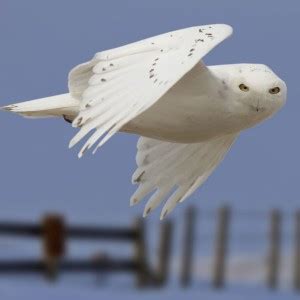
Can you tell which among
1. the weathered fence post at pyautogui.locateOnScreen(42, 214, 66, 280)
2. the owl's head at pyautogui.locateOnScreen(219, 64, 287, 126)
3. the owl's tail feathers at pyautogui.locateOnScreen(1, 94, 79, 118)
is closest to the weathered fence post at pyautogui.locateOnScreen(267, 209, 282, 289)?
the weathered fence post at pyautogui.locateOnScreen(42, 214, 66, 280)

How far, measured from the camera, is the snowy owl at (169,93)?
451 cm

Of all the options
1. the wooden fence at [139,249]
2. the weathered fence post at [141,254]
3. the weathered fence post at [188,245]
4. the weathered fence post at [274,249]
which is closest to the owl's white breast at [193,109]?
the wooden fence at [139,249]

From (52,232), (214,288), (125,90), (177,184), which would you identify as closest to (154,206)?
(177,184)

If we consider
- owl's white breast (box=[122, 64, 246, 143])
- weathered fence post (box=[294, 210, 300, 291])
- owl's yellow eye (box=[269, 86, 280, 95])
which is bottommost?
weathered fence post (box=[294, 210, 300, 291])

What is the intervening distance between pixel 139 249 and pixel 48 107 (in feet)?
29.4

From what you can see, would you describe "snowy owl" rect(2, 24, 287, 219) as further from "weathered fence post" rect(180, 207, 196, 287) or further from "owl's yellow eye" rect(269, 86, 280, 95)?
"weathered fence post" rect(180, 207, 196, 287)

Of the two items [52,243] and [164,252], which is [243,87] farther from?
[164,252]

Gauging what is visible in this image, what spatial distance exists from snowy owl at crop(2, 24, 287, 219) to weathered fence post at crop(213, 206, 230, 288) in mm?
9545

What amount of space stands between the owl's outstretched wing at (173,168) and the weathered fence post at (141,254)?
8304 mm

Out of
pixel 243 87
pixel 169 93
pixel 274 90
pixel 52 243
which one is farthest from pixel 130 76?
pixel 52 243

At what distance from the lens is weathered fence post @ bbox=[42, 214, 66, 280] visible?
13203 mm

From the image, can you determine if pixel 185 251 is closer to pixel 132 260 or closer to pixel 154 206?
pixel 132 260

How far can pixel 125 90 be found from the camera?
4566 mm

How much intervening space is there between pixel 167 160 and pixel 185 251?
921cm
